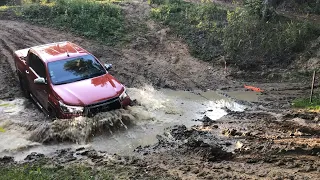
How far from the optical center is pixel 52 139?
876 centimetres

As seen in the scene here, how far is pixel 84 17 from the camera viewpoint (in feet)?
60.6

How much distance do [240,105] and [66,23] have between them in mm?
10712

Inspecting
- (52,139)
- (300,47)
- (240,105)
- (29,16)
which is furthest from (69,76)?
(29,16)

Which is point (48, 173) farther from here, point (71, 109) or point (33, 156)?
point (71, 109)

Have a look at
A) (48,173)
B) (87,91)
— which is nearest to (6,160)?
(48,173)

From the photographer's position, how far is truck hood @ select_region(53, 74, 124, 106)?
8.91 m

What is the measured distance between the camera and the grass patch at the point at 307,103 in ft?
33.0

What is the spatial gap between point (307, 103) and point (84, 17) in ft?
38.7

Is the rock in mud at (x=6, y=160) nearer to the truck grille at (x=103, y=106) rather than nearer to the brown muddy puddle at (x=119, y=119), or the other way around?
the brown muddy puddle at (x=119, y=119)

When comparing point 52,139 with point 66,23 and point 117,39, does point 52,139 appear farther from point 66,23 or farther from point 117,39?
point 66,23

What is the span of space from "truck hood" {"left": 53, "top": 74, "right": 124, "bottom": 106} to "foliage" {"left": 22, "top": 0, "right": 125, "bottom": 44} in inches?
292

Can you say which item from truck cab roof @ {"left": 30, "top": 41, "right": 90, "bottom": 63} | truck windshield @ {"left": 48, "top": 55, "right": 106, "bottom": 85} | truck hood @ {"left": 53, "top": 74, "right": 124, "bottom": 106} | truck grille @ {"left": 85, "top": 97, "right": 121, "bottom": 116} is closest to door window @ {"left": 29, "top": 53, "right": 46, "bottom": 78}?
truck cab roof @ {"left": 30, "top": 41, "right": 90, "bottom": 63}

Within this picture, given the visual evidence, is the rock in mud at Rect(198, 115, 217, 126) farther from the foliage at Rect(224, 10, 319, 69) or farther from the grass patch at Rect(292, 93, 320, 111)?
the foliage at Rect(224, 10, 319, 69)

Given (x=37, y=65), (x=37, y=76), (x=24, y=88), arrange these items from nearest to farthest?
(x=37, y=76)
(x=37, y=65)
(x=24, y=88)
